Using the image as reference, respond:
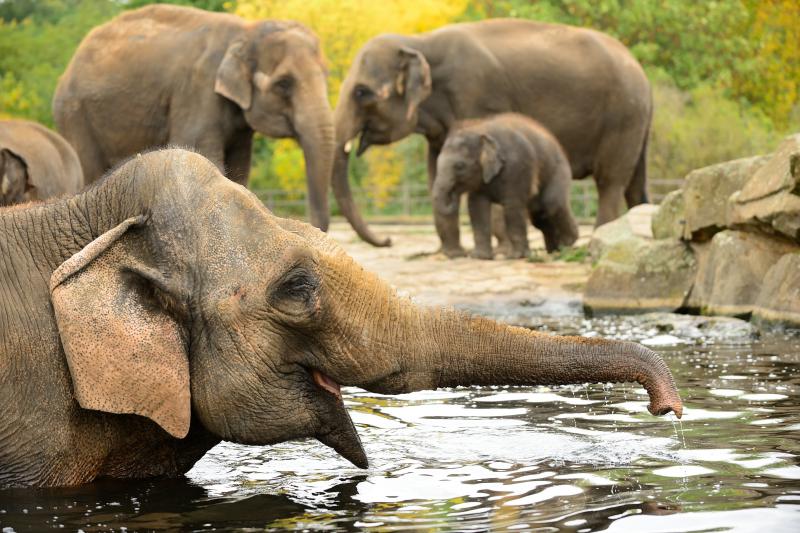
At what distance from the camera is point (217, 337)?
4.67 metres

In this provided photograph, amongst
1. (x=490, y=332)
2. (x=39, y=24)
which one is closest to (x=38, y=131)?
(x=490, y=332)

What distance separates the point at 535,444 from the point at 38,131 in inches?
305

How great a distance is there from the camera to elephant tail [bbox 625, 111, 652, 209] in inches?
731

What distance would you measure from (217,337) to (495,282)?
913cm

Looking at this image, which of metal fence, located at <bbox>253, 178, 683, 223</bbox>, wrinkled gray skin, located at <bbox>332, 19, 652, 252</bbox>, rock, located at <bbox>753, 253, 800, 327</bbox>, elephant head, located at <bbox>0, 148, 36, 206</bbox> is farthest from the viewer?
metal fence, located at <bbox>253, 178, 683, 223</bbox>

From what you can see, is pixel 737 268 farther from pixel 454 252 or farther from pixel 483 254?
pixel 454 252

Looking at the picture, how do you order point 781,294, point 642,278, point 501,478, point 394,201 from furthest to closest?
point 394,201, point 642,278, point 781,294, point 501,478

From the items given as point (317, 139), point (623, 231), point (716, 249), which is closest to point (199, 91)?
point (317, 139)

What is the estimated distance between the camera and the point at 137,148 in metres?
14.2

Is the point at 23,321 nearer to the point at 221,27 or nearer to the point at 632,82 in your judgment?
the point at 221,27

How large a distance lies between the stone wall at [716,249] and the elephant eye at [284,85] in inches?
120

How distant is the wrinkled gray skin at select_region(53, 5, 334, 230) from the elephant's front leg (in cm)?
256

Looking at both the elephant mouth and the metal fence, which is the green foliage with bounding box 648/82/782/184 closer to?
the metal fence

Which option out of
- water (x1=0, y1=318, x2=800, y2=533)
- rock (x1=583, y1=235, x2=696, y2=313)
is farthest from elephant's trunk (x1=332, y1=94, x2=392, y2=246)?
water (x1=0, y1=318, x2=800, y2=533)
